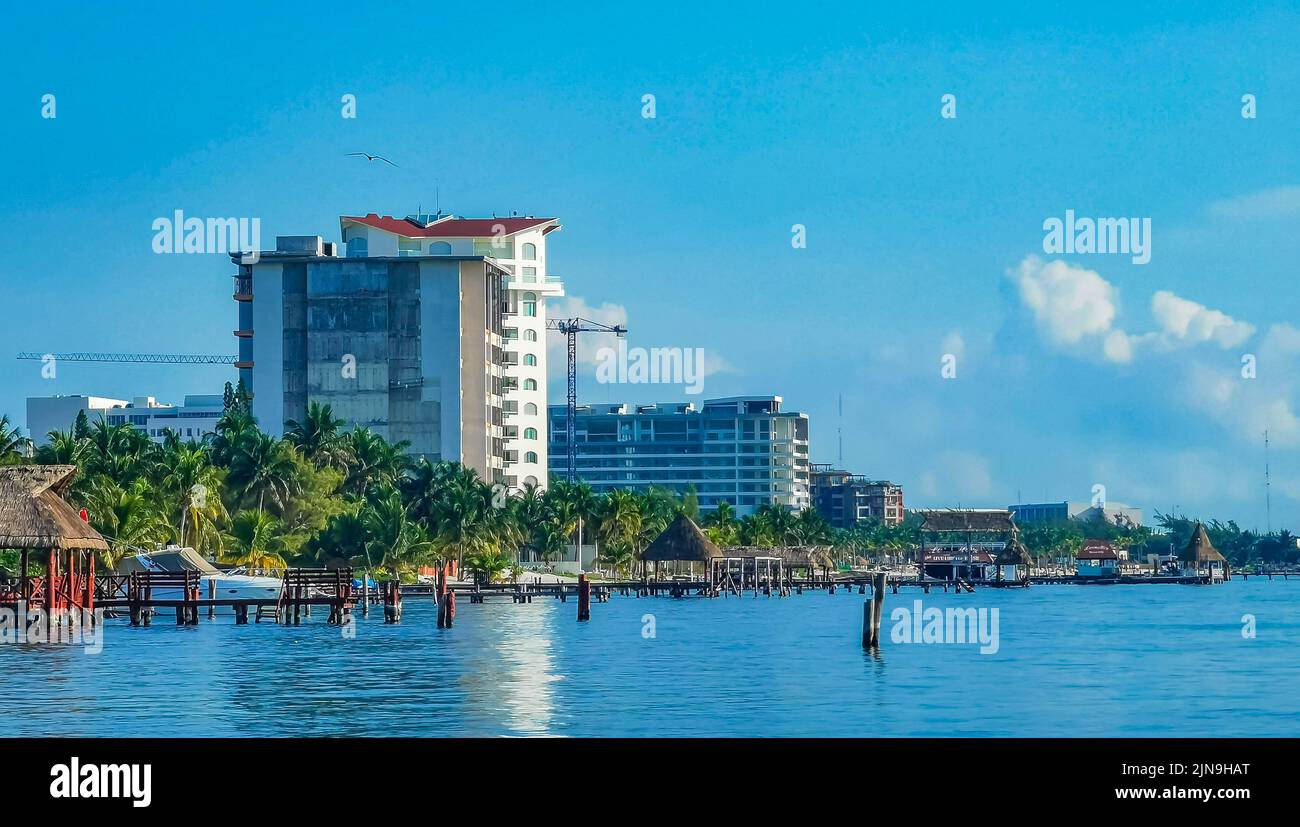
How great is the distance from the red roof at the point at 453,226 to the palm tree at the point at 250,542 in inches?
2749

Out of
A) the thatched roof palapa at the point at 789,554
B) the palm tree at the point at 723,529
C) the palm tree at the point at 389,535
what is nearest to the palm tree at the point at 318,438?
the palm tree at the point at 389,535

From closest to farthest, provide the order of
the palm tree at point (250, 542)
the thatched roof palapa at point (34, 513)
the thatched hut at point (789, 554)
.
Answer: the thatched roof palapa at point (34, 513), the palm tree at point (250, 542), the thatched hut at point (789, 554)

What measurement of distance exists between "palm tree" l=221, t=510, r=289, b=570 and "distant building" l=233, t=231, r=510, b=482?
167 feet

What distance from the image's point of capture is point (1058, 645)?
69125 millimetres

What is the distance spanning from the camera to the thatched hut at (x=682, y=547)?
130m

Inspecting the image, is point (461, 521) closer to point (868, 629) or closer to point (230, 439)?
point (230, 439)

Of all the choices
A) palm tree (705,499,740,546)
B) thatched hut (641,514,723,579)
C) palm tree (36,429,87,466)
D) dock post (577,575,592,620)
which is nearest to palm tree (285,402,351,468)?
thatched hut (641,514,723,579)

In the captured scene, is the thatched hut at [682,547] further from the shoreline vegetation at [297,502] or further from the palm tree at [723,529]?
the palm tree at [723,529]

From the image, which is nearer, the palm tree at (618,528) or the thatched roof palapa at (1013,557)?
the palm tree at (618,528)

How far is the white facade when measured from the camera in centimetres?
17025
